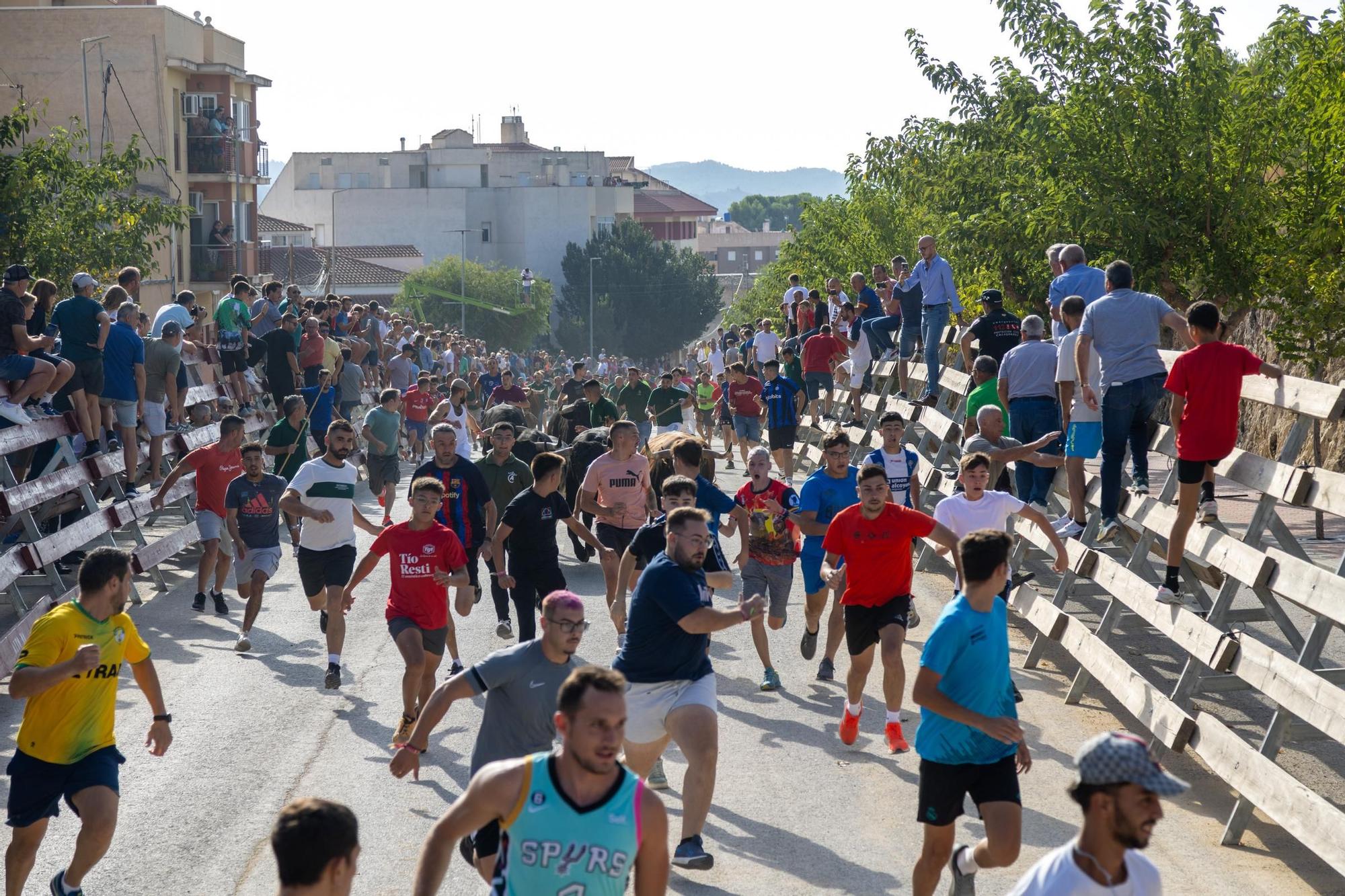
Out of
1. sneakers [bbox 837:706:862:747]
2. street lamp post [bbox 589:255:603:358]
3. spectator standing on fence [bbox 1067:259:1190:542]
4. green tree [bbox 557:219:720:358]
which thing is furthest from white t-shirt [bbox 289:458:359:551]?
green tree [bbox 557:219:720:358]

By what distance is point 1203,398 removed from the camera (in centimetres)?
1008

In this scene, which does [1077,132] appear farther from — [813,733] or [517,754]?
[517,754]

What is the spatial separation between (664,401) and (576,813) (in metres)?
18.3

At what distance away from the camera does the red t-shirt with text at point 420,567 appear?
10508 millimetres

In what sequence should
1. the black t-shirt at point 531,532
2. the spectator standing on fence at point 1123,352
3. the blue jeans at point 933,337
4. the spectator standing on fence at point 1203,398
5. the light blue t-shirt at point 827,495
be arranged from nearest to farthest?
the spectator standing on fence at point 1203,398, the spectator standing on fence at point 1123,352, the black t-shirt at point 531,532, the light blue t-shirt at point 827,495, the blue jeans at point 933,337

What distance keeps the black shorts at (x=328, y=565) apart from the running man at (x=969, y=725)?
701 centimetres

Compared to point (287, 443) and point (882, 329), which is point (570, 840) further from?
point (882, 329)

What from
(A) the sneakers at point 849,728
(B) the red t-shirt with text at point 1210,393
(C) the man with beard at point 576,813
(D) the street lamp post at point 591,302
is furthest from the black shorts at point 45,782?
(D) the street lamp post at point 591,302

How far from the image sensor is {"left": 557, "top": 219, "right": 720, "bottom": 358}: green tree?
354ft

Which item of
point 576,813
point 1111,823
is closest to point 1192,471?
point 1111,823

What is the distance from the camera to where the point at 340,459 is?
13.1 meters

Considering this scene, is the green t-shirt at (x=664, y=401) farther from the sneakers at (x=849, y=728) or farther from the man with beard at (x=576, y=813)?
the man with beard at (x=576, y=813)

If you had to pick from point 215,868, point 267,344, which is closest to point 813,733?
point 215,868

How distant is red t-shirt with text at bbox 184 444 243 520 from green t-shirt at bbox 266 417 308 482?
4.79 feet
